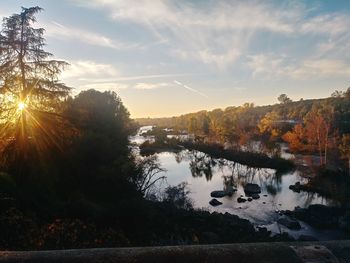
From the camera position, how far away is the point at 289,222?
Result: 26578 mm

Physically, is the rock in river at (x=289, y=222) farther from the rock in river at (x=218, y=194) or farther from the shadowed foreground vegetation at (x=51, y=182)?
the rock in river at (x=218, y=194)

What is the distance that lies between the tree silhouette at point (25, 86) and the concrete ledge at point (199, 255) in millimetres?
16623

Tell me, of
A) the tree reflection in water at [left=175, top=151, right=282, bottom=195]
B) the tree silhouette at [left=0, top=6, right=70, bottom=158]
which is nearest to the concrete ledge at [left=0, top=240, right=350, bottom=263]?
the tree silhouette at [left=0, top=6, right=70, bottom=158]

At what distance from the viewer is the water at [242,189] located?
94.1 ft

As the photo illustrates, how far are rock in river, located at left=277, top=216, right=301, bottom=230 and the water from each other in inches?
16.9

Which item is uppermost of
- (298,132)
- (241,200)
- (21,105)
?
(21,105)

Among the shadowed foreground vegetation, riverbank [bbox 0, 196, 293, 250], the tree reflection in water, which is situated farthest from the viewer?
the tree reflection in water

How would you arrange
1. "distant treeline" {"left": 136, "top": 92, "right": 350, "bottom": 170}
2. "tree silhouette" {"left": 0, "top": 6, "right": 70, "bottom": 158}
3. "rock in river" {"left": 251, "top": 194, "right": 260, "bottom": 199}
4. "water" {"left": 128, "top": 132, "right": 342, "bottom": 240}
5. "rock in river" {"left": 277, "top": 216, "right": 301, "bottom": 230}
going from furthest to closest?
"distant treeline" {"left": 136, "top": 92, "right": 350, "bottom": 170} < "rock in river" {"left": 251, "top": 194, "right": 260, "bottom": 199} < "water" {"left": 128, "top": 132, "right": 342, "bottom": 240} < "rock in river" {"left": 277, "top": 216, "right": 301, "bottom": 230} < "tree silhouette" {"left": 0, "top": 6, "right": 70, "bottom": 158}

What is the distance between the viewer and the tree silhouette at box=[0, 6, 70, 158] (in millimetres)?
17156

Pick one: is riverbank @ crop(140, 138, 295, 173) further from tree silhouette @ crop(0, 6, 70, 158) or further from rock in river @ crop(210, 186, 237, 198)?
tree silhouette @ crop(0, 6, 70, 158)

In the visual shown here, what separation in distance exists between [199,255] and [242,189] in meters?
39.4

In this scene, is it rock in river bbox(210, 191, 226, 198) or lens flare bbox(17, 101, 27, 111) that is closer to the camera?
lens flare bbox(17, 101, 27, 111)

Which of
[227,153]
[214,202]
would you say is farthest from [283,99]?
[214,202]

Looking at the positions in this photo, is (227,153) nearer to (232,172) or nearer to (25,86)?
(232,172)
